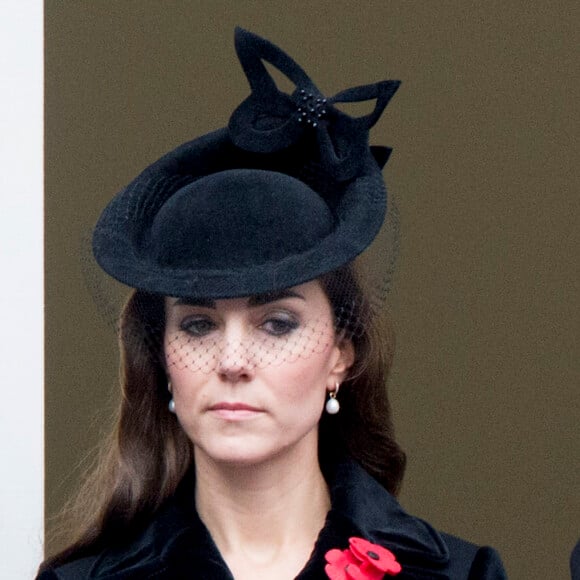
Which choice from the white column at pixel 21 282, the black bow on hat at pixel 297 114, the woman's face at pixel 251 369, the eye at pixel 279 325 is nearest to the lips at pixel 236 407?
the woman's face at pixel 251 369

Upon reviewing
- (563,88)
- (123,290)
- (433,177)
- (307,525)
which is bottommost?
(307,525)

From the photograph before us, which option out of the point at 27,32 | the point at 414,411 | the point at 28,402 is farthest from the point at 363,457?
the point at 27,32

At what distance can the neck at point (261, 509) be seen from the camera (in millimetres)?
2291

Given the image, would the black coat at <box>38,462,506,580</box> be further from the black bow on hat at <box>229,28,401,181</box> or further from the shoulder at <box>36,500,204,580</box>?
the black bow on hat at <box>229,28,401,181</box>

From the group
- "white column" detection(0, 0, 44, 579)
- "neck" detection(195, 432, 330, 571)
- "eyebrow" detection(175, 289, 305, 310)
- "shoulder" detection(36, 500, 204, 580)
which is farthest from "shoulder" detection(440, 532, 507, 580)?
"white column" detection(0, 0, 44, 579)

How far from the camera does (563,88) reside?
2912 millimetres

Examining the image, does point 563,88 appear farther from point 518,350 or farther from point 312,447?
point 312,447

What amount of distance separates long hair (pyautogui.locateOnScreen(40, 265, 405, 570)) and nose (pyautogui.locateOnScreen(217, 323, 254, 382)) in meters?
0.23

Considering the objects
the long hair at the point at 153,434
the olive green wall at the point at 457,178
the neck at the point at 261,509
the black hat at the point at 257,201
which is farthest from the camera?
the olive green wall at the point at 457,178

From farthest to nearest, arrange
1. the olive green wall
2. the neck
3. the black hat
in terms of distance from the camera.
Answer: the olive green wall → the neck → the black hat

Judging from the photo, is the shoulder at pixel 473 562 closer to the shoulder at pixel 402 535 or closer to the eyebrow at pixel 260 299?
the shoulder at pixel 402 535

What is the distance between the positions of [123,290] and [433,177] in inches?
33.2

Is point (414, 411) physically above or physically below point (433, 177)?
below

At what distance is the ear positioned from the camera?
2.36m
